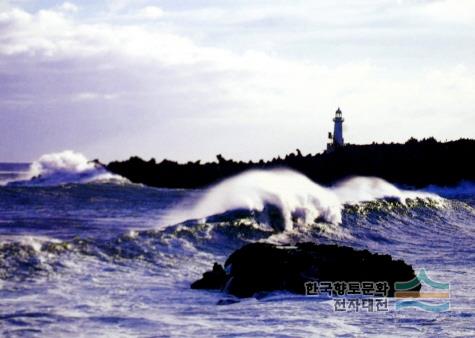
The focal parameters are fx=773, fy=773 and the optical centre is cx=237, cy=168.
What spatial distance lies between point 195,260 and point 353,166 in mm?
34096

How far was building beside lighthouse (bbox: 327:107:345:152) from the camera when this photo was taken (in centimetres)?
5021

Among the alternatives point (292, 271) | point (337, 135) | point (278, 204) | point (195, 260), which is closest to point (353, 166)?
point (337, 135)

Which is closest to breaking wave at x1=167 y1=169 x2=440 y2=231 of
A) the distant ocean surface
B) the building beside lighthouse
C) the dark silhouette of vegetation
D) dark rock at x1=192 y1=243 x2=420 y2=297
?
the distant ocean surface

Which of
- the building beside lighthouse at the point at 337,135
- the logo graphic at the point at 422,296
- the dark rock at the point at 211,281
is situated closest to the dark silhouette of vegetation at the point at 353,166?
the building beside lighthouse at the point at 337,135

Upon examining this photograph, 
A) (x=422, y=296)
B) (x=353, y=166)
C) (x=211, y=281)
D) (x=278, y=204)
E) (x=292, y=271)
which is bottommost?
(x=422, y=296)

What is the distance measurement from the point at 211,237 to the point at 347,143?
40034 mm

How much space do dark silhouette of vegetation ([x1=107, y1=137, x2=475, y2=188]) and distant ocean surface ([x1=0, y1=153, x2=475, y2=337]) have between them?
64.0ft

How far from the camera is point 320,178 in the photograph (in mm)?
44812

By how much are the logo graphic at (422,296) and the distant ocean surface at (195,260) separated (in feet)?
0.65

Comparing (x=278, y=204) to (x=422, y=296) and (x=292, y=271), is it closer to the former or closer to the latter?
(x=292, y=271)

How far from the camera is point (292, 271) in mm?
10273

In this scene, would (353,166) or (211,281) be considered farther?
(353,166)

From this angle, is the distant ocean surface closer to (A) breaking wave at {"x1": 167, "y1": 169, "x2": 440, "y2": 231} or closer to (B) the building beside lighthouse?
(A) breaking wave at {"x1": 167, "y1": 169, "x2": 440, "y2": 231}

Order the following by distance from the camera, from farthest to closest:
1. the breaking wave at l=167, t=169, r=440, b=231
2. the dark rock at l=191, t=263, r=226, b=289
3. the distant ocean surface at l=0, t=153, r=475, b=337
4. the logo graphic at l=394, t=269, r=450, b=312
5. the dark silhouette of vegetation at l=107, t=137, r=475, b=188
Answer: the dark silhouette of vegetation at l=107, t=137, r=475, b=188 < the breaking wave at l=167, t=169, r=440, b=231 < the dark rock at l=191, t=263, r=226, b=289 < the logo graphic at l=394, t=269, r=450, b=312 < the distant ocean surface at l=0, t=153, r=475, b=337
